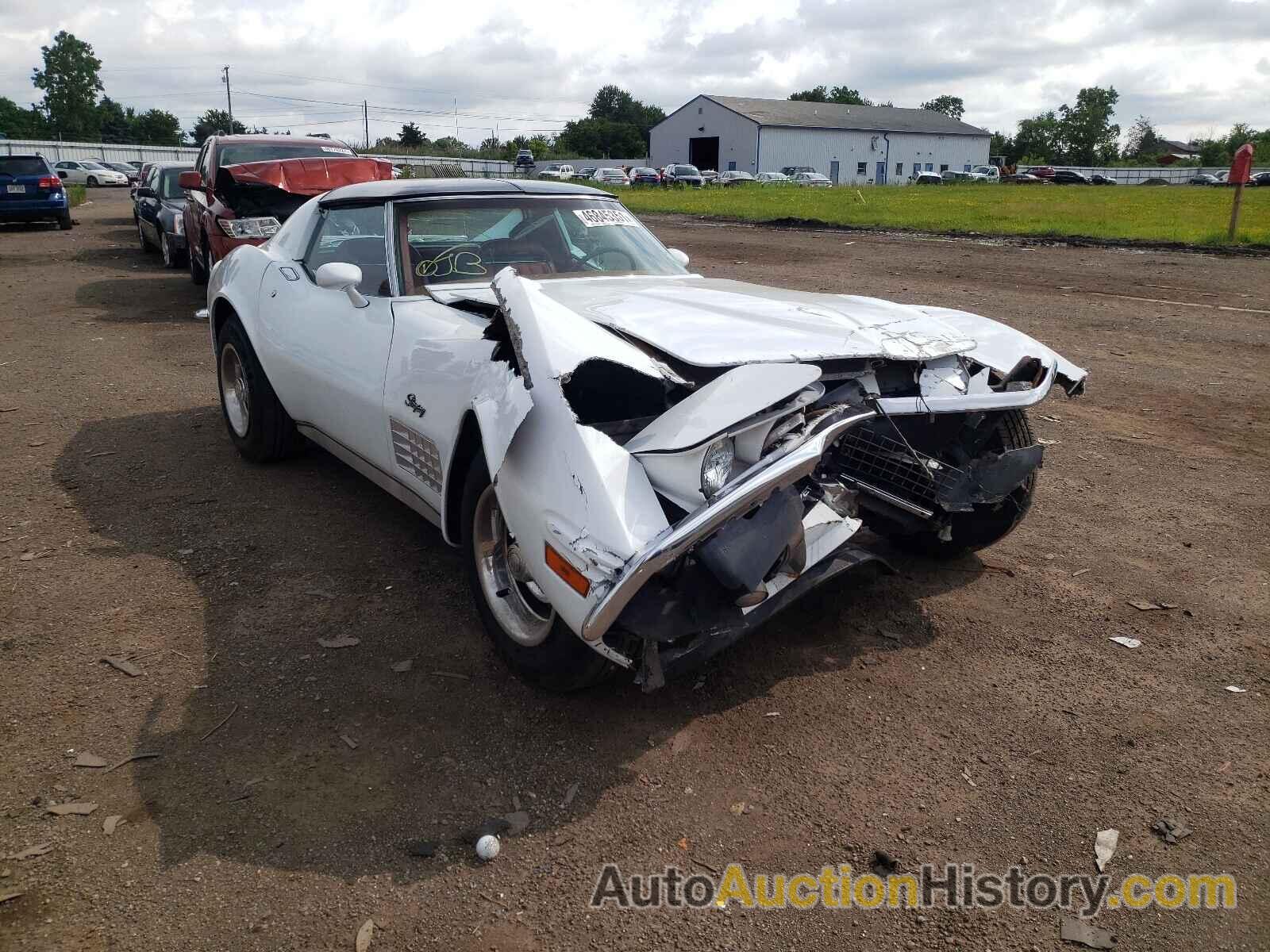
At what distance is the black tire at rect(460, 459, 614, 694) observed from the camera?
295 cm

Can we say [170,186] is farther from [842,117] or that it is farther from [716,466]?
[842,117]

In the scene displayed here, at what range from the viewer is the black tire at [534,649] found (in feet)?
9.68

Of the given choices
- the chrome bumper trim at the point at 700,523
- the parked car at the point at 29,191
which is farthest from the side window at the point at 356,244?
the parked car at the point at 29,191

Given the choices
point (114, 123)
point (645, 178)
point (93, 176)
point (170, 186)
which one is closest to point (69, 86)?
point (114, 123)

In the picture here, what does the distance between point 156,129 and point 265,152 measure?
100.0m

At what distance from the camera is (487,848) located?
98.9 inches

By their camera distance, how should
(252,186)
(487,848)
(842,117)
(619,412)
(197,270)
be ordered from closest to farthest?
(487,848) → (619,412) → (252,186) → (197,270) → (842,117)

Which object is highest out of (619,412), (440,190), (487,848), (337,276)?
(440,190)

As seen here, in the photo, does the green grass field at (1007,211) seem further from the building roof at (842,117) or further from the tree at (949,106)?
the tree at (949,106)

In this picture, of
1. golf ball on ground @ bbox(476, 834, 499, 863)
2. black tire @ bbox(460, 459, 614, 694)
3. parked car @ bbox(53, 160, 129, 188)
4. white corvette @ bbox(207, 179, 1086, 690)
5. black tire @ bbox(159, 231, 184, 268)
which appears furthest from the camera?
parked car @ bbox(53, 160, 129, 188)

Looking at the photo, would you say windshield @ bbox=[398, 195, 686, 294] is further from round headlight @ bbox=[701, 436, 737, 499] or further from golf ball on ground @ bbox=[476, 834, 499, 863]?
golf ball on ground @ bbox=[476, 834, 499, 863]

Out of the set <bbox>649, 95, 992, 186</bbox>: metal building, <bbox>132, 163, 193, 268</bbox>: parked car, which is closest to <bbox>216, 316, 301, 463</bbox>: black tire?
<bbox>132, 163, 193, 268</bbox>: parked car

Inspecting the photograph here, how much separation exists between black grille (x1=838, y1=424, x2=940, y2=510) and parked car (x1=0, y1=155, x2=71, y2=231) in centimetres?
2270

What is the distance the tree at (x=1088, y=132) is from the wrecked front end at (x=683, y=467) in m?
114
